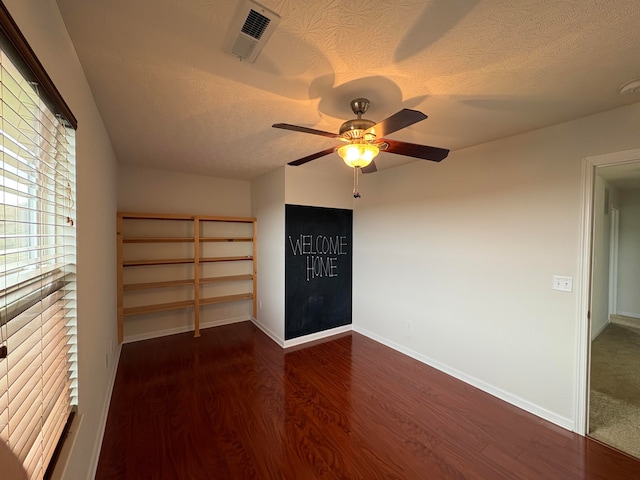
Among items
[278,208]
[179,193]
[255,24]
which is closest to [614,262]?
[278,208]

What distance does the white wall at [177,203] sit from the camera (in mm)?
3647

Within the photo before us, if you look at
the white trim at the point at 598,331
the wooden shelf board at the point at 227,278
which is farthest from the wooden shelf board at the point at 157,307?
the white trim at the point at 598,331

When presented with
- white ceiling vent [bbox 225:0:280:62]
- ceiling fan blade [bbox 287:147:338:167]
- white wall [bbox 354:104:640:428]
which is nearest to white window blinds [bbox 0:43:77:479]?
white ceiling vent [bbox 225:0:280:62]

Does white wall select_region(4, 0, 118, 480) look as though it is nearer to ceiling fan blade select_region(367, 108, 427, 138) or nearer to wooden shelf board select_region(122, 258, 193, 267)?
wooden shelf board select_region(122, 258, 193, 267)

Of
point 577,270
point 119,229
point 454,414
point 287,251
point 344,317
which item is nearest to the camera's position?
point 577,270

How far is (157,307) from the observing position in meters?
3.58

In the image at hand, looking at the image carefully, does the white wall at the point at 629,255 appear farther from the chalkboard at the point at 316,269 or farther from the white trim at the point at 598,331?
the chalkboard at the point at 316,269

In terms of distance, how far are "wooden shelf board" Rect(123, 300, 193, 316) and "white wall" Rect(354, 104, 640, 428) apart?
2.90m

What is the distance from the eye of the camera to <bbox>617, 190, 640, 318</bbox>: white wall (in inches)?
175

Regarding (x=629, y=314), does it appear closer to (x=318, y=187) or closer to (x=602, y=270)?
(x=602, y=270)

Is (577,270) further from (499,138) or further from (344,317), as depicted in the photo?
(344,317)

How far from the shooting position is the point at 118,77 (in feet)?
5.09

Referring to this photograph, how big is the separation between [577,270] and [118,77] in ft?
11.5

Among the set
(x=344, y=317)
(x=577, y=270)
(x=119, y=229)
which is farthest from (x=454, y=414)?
(x=119, y=229)
